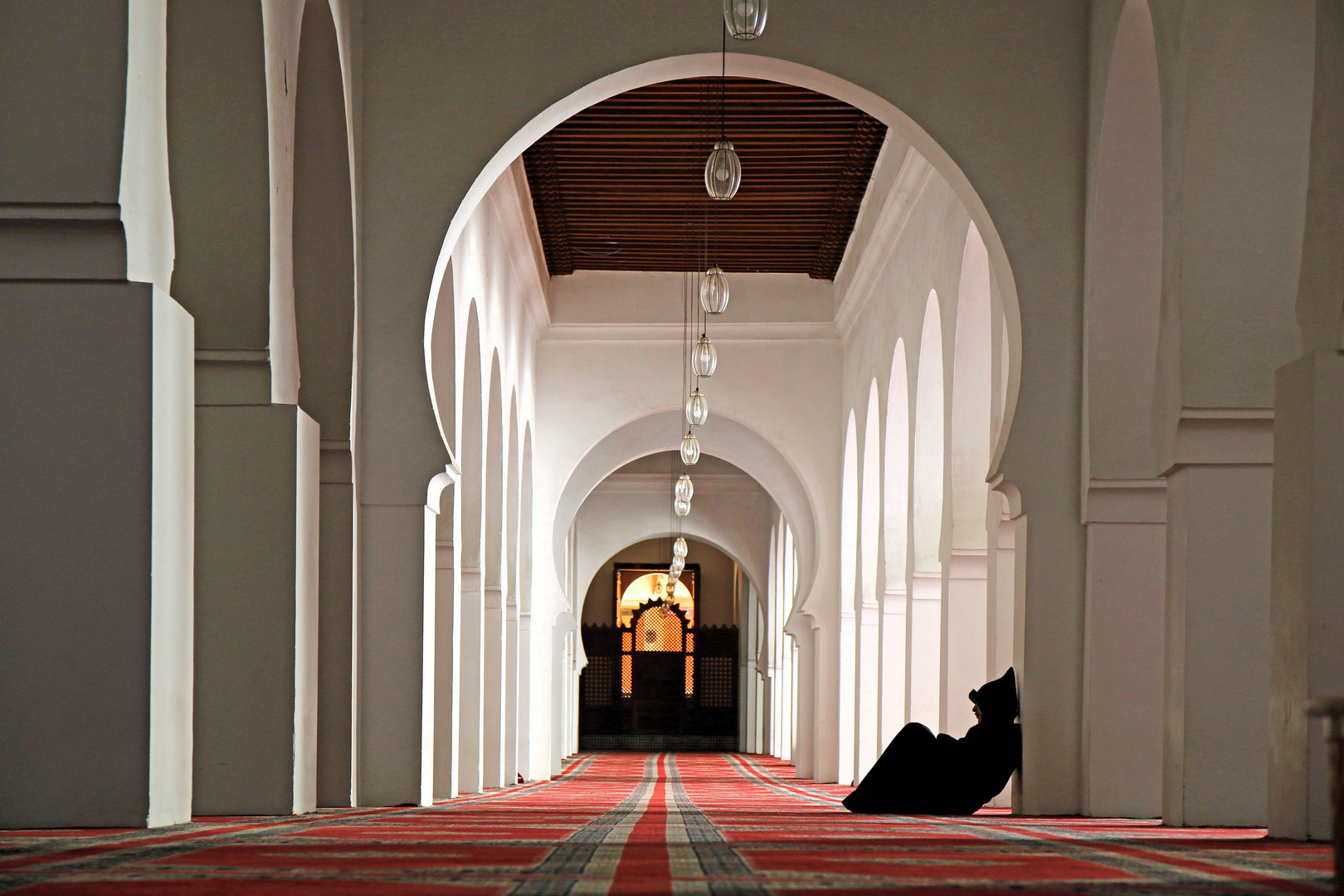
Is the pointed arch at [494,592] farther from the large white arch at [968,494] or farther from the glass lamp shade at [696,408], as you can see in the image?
the large white arch at [968,494]

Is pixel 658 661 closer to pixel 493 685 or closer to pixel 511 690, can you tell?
pixel 511 690

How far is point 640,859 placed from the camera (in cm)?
328

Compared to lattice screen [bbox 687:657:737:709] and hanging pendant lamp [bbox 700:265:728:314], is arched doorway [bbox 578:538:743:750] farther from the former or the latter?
hanging pendant lamp [bbox 700:265:728:314]

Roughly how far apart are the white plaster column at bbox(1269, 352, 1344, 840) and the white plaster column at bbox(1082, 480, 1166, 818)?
249 centimetres

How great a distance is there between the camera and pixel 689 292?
16531 millimetres

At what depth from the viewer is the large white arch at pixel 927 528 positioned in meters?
11.6

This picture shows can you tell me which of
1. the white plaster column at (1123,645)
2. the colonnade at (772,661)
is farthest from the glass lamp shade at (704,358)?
the colonnade at (772,661)

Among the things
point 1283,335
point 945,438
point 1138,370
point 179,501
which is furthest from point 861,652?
point 179,501

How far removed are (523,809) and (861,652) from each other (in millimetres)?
7974

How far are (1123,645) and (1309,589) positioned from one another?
110 inches

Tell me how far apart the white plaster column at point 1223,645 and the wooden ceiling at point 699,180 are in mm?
6552

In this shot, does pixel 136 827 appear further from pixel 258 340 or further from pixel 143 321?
pixel 258 340

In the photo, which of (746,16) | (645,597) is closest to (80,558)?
(746,16)

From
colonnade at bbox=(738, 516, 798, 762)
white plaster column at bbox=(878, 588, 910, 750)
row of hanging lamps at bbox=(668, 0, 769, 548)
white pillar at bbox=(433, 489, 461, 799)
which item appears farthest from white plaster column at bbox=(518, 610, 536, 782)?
colonnade at bbox=(738, 516, 798, 762)
